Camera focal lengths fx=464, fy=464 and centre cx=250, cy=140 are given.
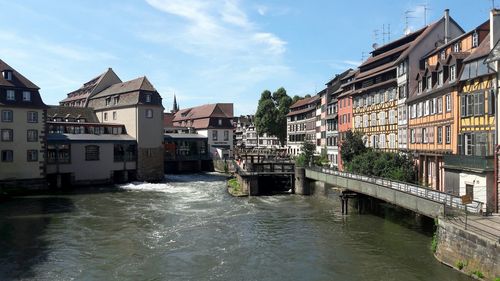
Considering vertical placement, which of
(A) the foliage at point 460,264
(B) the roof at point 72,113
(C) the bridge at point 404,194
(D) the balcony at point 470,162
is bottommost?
(A) the foliage at point 460,264

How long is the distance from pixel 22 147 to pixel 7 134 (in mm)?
1999

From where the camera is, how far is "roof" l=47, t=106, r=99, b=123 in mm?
66188

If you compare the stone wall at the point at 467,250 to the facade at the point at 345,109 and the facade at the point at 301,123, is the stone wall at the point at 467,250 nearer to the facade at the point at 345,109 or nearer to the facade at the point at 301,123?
the facade at the point at 345,109

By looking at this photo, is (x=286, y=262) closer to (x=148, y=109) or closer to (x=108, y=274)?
(x=108, y=274)

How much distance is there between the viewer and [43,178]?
165ft

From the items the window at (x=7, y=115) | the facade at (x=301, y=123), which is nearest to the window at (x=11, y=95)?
the window at (x=7, y=115)

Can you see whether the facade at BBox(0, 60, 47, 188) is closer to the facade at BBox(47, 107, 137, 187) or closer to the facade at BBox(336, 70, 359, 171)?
the facade at BBox(47, 107, 137, 187)

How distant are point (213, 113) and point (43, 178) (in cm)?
4191

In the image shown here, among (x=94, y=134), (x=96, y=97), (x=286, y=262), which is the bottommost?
(x=286, y=262)

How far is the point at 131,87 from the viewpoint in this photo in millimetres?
63812

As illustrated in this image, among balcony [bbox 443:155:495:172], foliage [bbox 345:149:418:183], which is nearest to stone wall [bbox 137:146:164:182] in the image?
foliage [bbox 345:149:418:183]

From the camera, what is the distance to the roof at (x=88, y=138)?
54.3 metres

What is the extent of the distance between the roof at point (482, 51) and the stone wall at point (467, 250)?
11396 mm

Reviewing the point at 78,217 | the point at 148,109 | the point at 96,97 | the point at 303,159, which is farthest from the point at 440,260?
the point at 96,97
